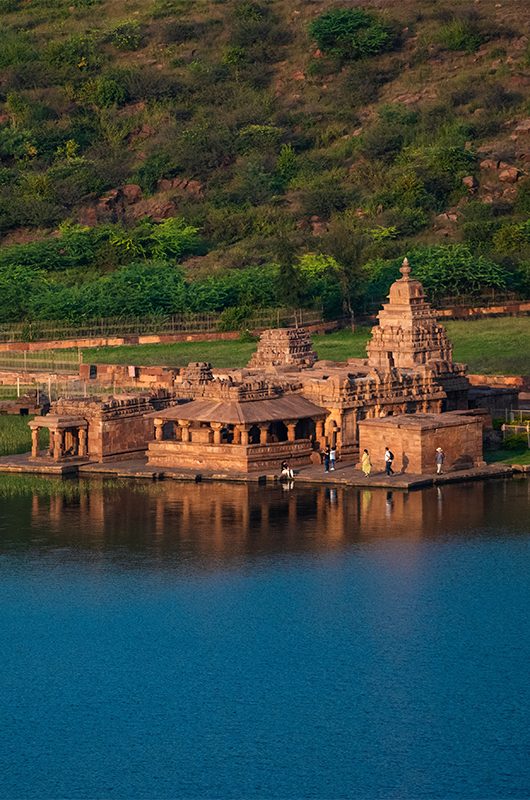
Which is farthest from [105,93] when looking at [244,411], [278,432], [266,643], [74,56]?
[266,643]

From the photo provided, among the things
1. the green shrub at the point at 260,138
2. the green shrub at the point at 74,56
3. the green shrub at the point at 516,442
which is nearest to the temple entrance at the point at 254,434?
the green shrub at the point at 516,442

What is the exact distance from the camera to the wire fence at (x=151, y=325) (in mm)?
134375

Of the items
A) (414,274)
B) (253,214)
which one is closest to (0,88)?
(253,214)

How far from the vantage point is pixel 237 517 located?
85.2 meters

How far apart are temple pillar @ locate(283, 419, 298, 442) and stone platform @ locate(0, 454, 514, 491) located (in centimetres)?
156

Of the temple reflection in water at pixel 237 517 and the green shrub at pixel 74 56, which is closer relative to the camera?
the temple reflection in water at pixel 237 517

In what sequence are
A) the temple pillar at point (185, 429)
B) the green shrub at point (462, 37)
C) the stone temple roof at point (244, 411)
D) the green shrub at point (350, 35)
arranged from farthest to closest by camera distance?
1. the green shrub at point (350, 35)
2. the green shrub at point (462, 37)
3. the temple pillar at point (185, 429)
4. the stone temple roof at point (244, 411)

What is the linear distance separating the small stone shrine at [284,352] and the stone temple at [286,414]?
1.99ft

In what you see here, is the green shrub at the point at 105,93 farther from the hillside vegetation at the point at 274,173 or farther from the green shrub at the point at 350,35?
the green shrub at the point at 350,35

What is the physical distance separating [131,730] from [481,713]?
9858 millimetres

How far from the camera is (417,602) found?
2837 inches

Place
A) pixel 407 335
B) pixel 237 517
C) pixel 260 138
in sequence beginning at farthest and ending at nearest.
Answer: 1. pixel 260 138
2. pixel 407 335
3. pixel 237 517

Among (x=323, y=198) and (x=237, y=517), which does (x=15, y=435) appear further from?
(x=323, y=198)

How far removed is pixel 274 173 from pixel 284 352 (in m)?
74.5
